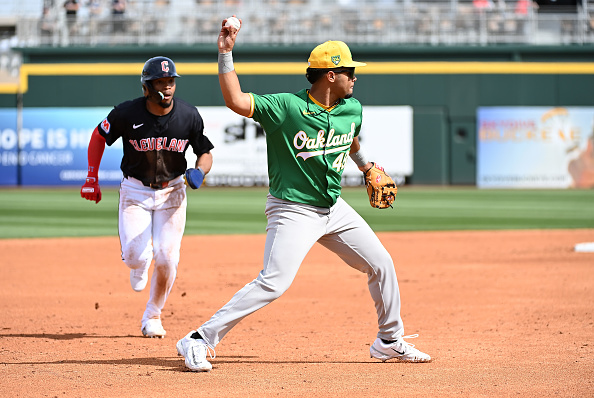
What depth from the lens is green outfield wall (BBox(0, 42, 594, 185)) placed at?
28.1 m

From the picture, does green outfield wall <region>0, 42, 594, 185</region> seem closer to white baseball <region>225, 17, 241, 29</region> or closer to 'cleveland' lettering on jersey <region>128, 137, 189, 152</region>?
'cleveland' lettering on jersey <region>128, 137, 189, 152</region>

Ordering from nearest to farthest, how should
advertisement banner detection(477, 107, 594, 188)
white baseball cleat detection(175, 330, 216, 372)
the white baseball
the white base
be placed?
the white baseball, white baseball cleat detection(175, 330, 216, 372), the white base, advertisement banner detection(477, 107, 594, 188)

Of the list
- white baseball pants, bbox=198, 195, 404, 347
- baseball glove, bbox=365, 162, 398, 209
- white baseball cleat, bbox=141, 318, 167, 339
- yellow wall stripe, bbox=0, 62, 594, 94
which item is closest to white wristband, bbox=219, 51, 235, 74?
white baseball pants, bbox=198, 195, 404, 347

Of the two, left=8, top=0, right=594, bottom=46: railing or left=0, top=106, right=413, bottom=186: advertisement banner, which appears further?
left=8, top=0, right=594, bottom=46: railing

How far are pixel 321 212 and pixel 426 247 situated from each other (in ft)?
25.3

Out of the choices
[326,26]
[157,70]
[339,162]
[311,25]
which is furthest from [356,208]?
[339,162]

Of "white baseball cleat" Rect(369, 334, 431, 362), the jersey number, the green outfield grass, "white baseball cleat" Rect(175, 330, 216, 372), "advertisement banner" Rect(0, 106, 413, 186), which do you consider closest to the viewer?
"white baseball cleat" Rect(175, 330, 216, 372)

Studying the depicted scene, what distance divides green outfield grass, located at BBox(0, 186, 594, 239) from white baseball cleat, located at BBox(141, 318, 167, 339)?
836 cm

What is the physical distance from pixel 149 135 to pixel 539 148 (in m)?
22.3

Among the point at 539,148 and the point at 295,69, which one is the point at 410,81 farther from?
the point at 539,148

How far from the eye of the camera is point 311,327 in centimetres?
661

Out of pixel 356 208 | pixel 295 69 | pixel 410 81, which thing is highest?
pixel 295 69

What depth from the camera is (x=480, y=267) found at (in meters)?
10.2

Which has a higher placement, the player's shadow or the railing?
the railing
